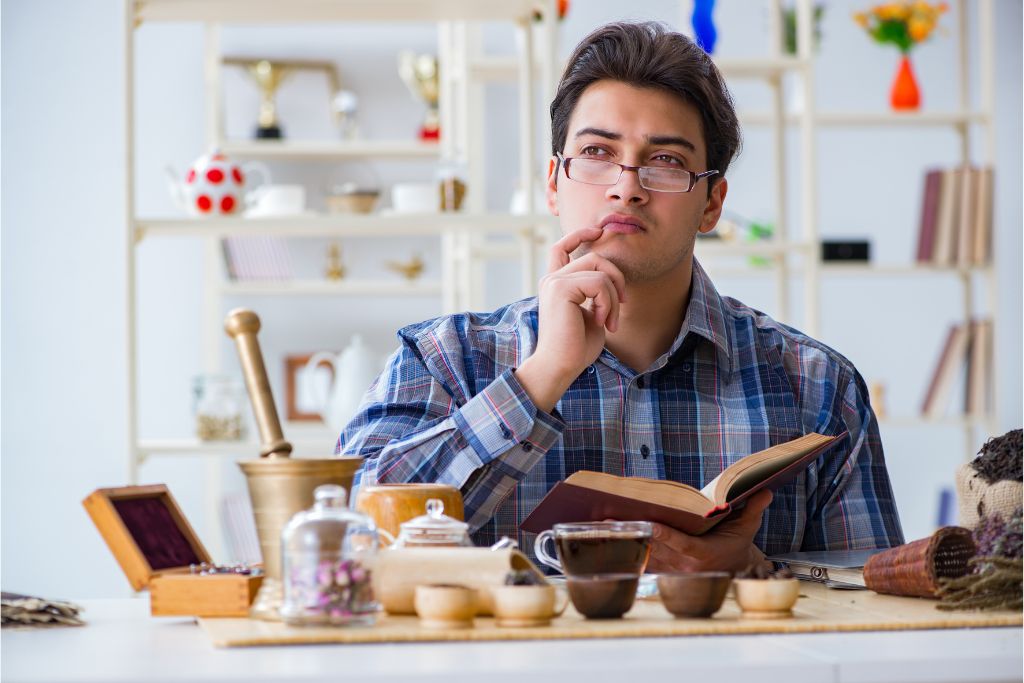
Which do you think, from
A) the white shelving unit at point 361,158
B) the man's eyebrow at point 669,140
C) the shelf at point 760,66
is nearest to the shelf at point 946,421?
the shelf at point 760,66

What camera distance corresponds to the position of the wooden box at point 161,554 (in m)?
0.98

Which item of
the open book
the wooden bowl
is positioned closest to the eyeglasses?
the open book

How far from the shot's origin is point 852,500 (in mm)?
1621

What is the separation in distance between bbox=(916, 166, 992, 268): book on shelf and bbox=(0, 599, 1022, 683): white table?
3.30m

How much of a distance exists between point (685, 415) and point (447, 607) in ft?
2.62

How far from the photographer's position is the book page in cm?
109

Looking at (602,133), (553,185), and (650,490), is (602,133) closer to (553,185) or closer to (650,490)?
(553,185)

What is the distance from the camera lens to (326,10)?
2.91 meters

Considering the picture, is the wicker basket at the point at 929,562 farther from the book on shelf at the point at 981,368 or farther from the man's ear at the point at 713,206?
the book on shelf at the point at 981,368

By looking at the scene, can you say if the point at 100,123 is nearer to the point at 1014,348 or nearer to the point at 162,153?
the point at 162,153

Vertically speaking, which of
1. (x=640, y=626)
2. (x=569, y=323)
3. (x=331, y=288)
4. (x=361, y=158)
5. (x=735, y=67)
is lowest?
(x=640, y=626)

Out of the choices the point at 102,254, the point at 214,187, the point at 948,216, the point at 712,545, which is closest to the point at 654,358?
the point at 712,545

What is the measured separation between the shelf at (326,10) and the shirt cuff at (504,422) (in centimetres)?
171

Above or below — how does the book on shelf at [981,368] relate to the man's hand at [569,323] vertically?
below
